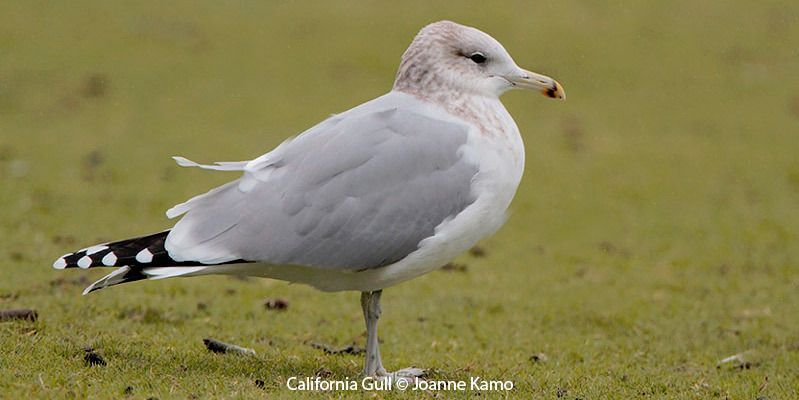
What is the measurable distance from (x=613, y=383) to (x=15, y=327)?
3.38 metres

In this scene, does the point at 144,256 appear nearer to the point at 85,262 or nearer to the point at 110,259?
the point at 110,259

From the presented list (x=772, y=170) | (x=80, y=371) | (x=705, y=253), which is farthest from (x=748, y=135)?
(x=80, y=371)

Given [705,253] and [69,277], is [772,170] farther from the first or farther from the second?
[69,277]

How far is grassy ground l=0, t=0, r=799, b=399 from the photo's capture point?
638 cm

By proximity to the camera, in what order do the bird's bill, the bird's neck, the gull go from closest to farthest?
the gull → the bird's neck → the bird's bill

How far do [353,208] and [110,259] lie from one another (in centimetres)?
115

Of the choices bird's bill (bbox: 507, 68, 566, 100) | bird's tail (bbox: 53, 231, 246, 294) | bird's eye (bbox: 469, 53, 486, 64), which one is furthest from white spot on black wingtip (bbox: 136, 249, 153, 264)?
bird's bill (bbox: 507, 68, 566, 100)

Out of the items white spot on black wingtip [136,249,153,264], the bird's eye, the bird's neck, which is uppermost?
the bird's eye

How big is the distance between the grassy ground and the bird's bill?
5.10 ft

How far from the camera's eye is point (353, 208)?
206 inches

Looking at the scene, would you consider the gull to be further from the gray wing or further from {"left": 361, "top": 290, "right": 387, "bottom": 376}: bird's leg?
{"left": 361, "top": 290, "right": 387, "bottom": 376}: bird's leg

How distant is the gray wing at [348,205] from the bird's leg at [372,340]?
50 centimetres

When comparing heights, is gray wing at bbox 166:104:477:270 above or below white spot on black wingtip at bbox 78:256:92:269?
above

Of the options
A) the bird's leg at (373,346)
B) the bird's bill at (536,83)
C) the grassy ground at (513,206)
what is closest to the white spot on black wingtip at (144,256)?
the grassy ground at (513,206)
